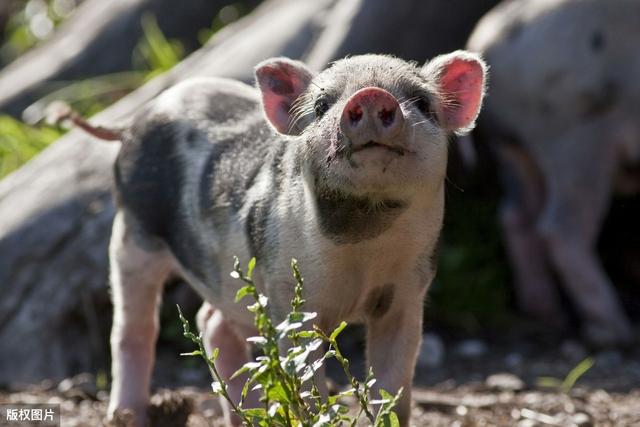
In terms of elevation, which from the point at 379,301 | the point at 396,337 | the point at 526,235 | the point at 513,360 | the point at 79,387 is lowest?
the point at 513,360

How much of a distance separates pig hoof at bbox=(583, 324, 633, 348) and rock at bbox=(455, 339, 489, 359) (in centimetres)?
56

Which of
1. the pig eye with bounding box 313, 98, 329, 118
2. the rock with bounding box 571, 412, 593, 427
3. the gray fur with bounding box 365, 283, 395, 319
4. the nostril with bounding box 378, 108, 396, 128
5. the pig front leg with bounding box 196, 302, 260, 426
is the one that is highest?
the nostril with bounding box 378, 108, 396, 128

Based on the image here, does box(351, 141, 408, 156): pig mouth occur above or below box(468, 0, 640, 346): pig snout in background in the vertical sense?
above

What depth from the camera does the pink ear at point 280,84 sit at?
13.0 ft

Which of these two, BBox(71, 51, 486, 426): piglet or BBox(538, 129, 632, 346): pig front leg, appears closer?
BBox(71, 51, 486, 426): piglet

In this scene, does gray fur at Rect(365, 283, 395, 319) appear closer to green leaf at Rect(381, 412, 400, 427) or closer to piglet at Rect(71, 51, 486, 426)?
piglet at Rect(71, 51, 486, 426)

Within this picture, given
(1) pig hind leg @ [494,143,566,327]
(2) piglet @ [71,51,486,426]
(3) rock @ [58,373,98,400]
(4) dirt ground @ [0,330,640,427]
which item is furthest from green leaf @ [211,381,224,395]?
(1) pig hind leg @ [494,143,566,327]

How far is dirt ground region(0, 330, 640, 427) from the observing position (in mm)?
4863

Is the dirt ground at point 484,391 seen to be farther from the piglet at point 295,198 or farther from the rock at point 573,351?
the piglet at point 295,198

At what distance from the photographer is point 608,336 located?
675cm

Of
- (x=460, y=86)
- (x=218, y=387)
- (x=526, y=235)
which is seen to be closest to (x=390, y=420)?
(x=218, y=387)

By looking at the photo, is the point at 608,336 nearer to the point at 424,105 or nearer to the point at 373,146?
the point at 424,105

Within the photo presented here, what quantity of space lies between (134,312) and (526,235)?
3.00m

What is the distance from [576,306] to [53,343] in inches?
109
